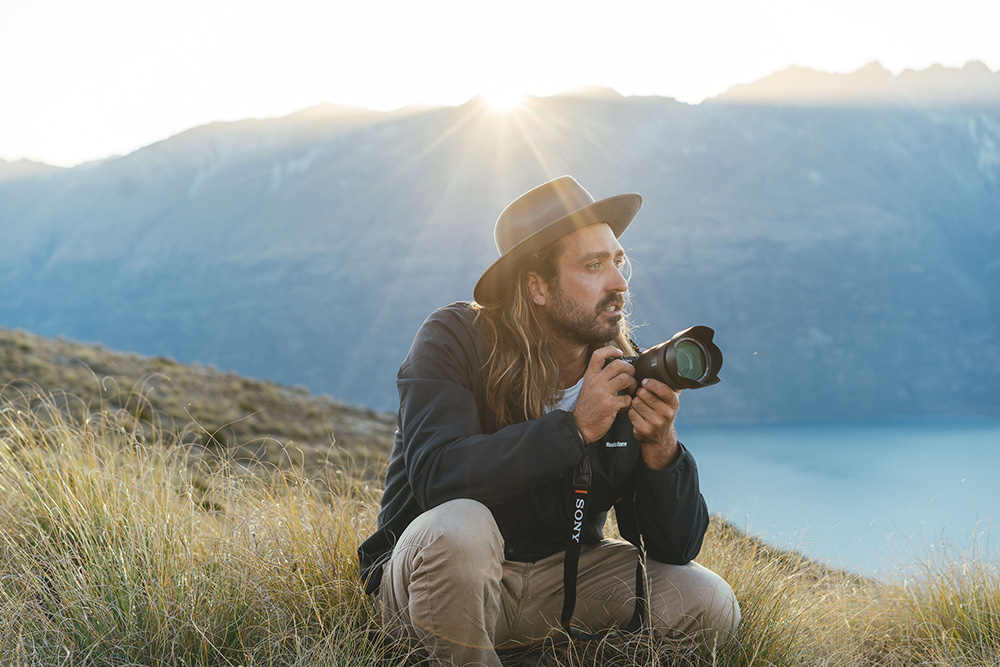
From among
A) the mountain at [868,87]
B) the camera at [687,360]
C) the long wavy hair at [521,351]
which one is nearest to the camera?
the camera at [687,360]

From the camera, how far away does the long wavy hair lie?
A: 2104 millimetres

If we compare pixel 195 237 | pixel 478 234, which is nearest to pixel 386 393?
pixel 478 234

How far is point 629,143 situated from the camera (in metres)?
132

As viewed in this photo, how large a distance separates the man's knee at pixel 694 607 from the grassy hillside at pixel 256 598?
6 cm

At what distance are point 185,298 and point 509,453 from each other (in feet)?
430

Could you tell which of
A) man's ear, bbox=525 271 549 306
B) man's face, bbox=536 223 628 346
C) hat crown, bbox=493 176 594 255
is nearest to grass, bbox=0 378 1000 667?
man's face, bbox=536 223 628 346

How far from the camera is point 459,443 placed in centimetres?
180

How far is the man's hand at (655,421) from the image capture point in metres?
1.77

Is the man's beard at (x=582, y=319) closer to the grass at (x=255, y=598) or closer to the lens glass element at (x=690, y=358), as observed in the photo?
the lens glass element at (x=690, y=358)

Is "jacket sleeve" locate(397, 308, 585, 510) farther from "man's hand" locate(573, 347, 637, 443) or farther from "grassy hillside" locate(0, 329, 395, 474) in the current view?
"grassy hillside" locate(0, 329, 395, 474)


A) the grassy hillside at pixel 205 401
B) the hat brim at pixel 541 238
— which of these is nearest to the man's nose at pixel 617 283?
the hat brim at pixel 541 238

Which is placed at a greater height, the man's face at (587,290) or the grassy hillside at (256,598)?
the man's face at (587,290)

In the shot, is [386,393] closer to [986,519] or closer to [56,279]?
[56,279]

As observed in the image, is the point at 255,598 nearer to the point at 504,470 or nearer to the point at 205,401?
the point at 504,470
